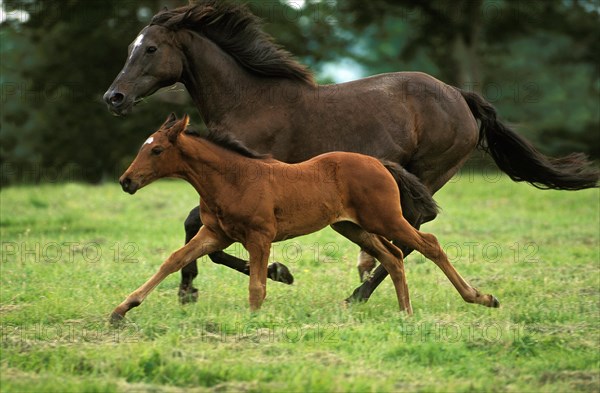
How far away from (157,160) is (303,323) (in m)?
1.57

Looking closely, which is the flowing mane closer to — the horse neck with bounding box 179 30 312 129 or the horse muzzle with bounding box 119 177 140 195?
the horse neck with bounding box 179 30 312 129

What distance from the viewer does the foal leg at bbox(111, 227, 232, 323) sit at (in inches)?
268

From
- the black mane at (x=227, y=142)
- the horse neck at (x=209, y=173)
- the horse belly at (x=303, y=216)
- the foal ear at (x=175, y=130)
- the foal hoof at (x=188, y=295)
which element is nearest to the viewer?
the foal ear at (x=175, y=130)

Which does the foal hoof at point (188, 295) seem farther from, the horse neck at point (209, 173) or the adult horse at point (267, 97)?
the horse neck at point (209, 173)

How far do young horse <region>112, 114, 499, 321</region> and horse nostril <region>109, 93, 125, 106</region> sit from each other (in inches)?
38.0

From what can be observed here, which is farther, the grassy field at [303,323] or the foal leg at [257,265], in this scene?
the foal leg at [257,265]

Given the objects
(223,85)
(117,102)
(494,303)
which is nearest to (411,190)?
(494,303)

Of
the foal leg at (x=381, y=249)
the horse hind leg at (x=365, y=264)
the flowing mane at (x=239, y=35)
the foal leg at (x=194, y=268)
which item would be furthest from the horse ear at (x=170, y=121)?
the horse hind leg at (x=365, y=264)

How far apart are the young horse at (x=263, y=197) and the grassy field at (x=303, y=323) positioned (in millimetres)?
453

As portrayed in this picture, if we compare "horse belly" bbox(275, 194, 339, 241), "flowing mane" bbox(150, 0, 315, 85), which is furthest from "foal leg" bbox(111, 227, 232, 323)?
"flowing mane" bbox(150, 0, 315, 85)

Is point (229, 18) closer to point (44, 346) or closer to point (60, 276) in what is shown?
point (60, 276)

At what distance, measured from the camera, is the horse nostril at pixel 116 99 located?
7953 millimetres

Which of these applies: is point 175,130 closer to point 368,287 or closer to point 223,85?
point 223,85

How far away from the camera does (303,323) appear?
269 inches
